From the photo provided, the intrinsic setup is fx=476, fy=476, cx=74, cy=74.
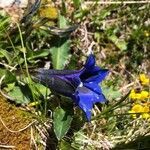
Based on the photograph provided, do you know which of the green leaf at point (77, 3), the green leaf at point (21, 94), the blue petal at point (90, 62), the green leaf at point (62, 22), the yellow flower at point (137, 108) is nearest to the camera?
the blue petal at point (90, 62)

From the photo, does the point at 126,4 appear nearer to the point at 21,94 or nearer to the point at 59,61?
the point at 59,61

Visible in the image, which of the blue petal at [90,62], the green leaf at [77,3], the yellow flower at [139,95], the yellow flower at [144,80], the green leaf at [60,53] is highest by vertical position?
the green leaf at [77,3]

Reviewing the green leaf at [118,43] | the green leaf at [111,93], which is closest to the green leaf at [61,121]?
the green leaf at [111,93]

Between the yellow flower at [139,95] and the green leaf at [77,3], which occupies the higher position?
the green leaf at [77,3]

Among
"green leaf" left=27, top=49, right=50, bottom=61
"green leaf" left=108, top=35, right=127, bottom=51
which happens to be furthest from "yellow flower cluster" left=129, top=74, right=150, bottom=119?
"green leaf" left=27, top=49, right=50, bottom=61

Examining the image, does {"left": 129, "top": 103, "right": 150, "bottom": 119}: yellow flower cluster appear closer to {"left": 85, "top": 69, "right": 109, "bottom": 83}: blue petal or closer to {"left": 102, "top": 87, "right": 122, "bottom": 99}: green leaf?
{"left": 102, "top": 87, "right": 122, "bottom": 99}: green leaf

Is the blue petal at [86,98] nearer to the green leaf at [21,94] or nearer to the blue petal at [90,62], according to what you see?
the blue petal at [90,62]

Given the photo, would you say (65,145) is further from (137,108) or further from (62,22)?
(62,22)

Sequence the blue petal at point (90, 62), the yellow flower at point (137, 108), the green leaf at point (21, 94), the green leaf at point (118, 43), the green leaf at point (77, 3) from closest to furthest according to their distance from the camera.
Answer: the blue petal at point (90, 62), the green leaf at point (21, 94), the yellow flower at point (137, 108), the green leaf at point (77, 3), the green leaf at point (118, 43)
